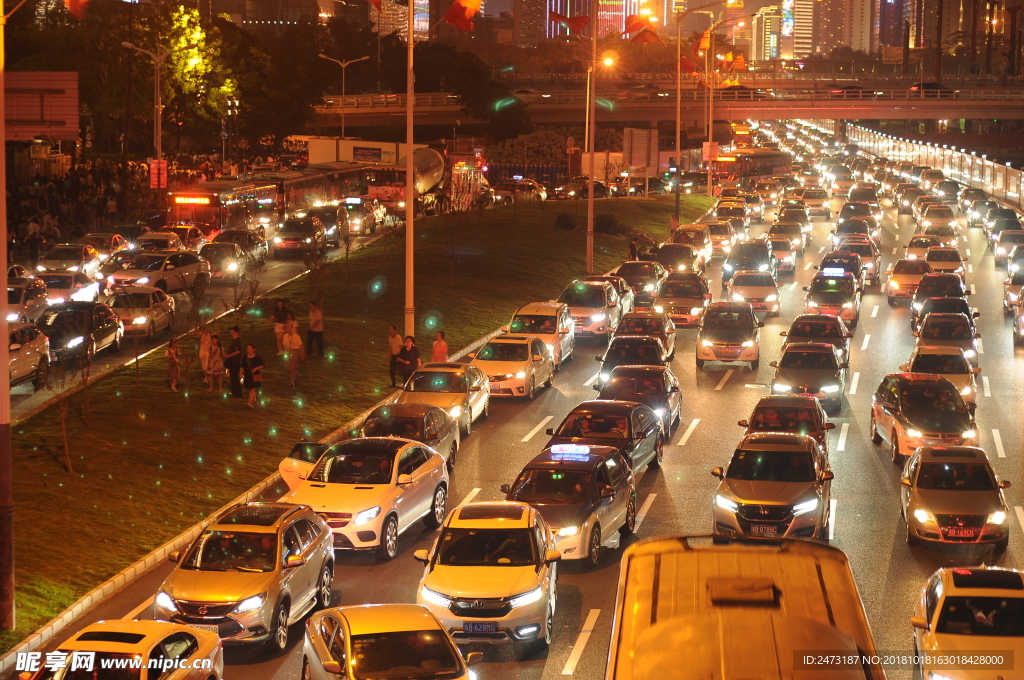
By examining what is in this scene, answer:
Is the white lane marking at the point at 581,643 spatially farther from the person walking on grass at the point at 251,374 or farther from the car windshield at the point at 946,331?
the car windshield at the point at 946,331

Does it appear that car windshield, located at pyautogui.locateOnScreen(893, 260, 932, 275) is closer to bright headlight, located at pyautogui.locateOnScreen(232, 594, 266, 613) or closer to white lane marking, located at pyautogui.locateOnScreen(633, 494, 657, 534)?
white lane marking, located at pyautogui.locateOnScreen(633, 494, 657, 534)

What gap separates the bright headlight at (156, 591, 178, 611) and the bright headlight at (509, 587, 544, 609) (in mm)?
4144

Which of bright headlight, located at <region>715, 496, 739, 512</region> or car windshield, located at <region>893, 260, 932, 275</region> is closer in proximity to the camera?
bright headlight, located at <region>715, 496, 739, 512</region>

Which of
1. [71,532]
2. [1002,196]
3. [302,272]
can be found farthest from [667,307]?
[1002,196]

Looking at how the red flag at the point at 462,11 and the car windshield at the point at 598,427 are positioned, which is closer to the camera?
the car windshield at the point at 598,427

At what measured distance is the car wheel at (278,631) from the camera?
15594 millimetres

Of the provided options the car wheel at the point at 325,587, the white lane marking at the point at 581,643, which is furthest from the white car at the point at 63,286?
the white lane marking at the point at 581,643

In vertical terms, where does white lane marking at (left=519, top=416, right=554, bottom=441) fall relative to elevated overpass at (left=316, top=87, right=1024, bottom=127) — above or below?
below

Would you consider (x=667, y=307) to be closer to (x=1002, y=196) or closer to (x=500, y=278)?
(x=500, y=278)

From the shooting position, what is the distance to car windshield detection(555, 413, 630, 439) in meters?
23.4

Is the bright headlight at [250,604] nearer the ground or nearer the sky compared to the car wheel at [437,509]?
nearer the sky

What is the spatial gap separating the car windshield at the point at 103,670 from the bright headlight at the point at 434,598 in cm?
416

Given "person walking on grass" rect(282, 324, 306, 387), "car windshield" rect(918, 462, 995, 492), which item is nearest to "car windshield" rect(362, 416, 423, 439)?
"person walking on grass" rect(282, 324, 306, 387)

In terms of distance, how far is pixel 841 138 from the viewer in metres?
184
